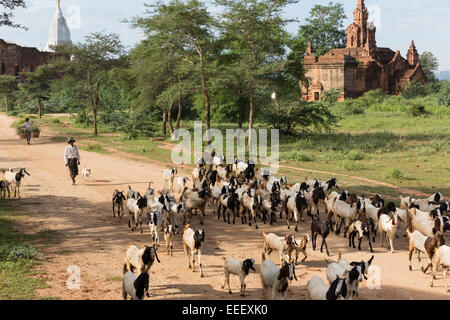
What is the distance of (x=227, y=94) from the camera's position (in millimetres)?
29891

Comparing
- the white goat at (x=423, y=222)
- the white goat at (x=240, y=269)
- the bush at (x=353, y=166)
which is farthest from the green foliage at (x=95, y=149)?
the white goat at (x=240, y=269)

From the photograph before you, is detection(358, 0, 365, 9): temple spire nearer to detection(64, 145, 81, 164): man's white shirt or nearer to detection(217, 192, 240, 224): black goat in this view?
detection(64, 145, 81, 164): man's white shirt

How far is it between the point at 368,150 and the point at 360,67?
118 feet

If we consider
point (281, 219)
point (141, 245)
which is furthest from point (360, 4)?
point (141, 245)

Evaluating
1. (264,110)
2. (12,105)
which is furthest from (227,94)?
(12,105)

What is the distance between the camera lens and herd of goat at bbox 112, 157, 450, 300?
7375 mm

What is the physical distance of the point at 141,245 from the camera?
10.4m

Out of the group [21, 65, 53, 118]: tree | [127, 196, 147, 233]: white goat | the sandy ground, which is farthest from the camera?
[21, 65, 53, 118]: tree

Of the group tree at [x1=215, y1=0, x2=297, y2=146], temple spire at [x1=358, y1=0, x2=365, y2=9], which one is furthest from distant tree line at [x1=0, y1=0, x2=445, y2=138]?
temple spire at [x1=358, y1=0, x2=365, y2=9]

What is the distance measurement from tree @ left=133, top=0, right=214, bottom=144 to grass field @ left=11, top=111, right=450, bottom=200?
556 cm

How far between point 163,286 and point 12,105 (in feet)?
207

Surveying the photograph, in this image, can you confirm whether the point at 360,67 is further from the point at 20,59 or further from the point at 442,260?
the point at 20,59

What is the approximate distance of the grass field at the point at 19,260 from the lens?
7.78m
